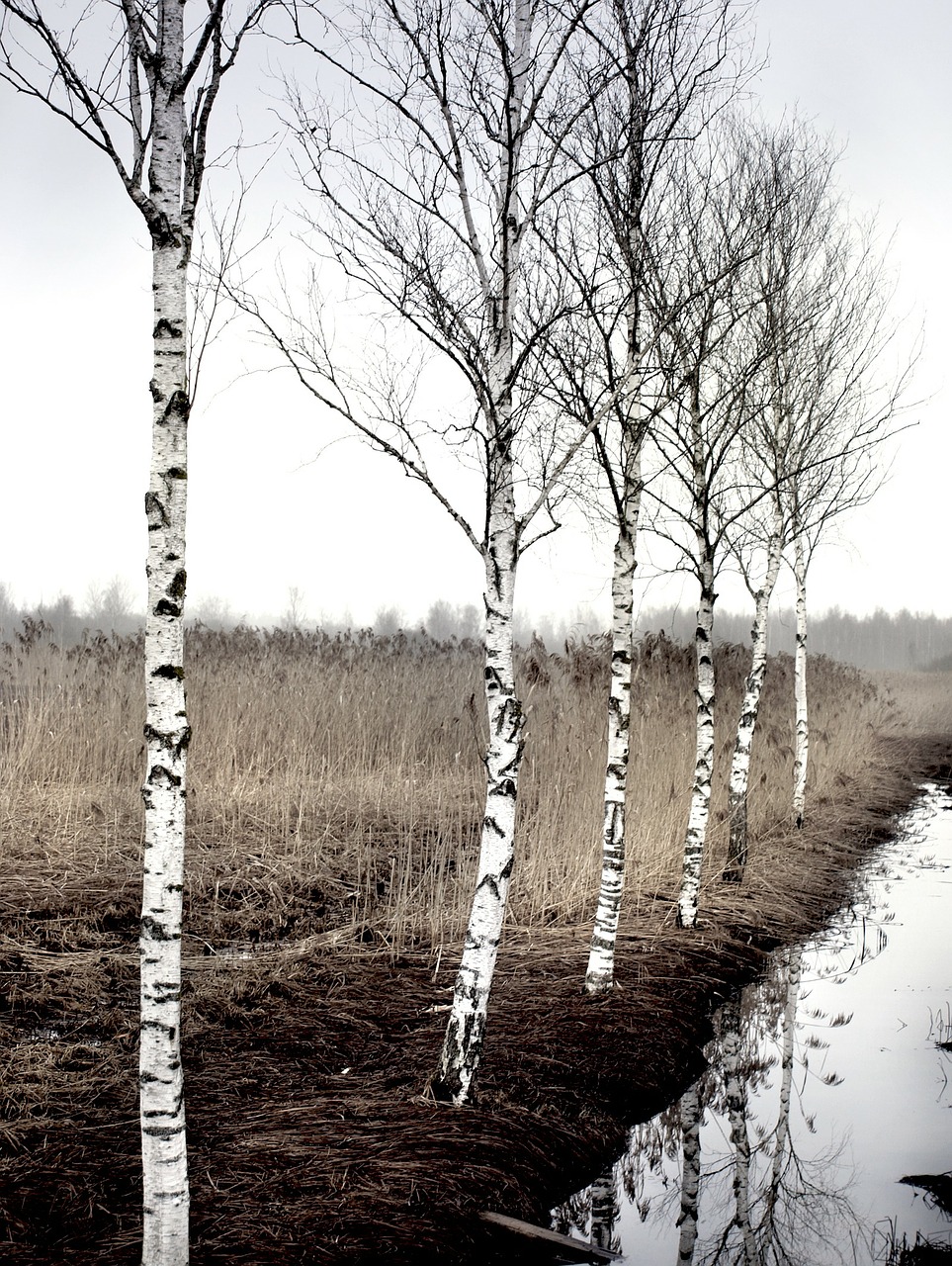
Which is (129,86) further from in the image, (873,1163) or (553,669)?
(553,669)

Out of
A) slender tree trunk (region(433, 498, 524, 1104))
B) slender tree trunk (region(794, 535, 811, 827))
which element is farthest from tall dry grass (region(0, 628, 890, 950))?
slender tree trunk (region(433, 498, 524, 1104))

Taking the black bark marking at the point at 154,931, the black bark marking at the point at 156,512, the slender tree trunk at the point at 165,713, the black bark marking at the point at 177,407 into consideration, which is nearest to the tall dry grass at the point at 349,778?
the slender tree trunk at the point at 165,713

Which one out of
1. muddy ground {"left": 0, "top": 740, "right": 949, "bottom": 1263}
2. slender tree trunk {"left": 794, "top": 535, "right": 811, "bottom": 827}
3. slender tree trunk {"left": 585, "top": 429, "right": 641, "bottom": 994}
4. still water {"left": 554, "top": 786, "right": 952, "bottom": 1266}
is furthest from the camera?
slender tree trunk {"left": 794, "top": 535, "right": 811, "bottom": 827}

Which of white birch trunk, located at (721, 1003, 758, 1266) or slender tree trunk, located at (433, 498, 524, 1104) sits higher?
slender tree trunk, located at (433, 498, 524, 1104)

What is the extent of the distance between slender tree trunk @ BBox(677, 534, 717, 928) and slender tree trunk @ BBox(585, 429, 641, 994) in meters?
1.40

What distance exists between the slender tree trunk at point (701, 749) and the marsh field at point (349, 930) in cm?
30

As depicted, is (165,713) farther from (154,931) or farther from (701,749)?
(701,749)

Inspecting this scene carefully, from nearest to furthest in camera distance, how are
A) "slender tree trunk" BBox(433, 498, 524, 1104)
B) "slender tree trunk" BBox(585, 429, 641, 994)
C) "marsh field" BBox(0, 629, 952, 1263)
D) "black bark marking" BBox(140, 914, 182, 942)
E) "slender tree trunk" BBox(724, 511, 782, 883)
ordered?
"black bark marking" BBox(140, 914, 182, 942)
"marsh field" BBox(0, 629, 952, 1263)
"slender tree trunk" BBox(433, 498, 524, 1104)
"slender tree trunk" BBox(585, 429, 641, 994)
"slender tree trunk" BBox(724, 511, 782, 883)

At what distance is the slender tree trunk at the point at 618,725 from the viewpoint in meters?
5.53

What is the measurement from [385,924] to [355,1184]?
3232 mm

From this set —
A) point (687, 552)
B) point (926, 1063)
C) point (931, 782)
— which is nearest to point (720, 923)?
point (926, 1063)

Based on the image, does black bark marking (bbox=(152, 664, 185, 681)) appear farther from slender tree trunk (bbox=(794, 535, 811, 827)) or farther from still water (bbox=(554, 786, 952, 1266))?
slender tree trunk (bbox=(794, 535, 811, 827))

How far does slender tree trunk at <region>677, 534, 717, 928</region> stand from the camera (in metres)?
6.87

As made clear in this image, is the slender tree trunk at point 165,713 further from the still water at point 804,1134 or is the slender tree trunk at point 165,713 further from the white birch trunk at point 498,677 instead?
the still water at point 804,1134
